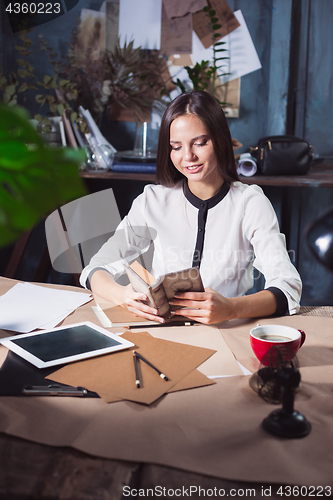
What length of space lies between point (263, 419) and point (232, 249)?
839mm

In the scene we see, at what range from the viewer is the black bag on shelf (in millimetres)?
2062

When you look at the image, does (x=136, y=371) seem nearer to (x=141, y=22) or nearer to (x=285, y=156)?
(x=285, y=156)

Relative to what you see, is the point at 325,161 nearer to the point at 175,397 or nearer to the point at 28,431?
the point at 175,397

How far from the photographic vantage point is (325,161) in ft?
7.95

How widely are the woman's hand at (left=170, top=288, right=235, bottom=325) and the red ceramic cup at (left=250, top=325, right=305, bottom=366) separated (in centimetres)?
16

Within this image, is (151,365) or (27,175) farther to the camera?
(151,365)

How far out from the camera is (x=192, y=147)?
52.8 inches

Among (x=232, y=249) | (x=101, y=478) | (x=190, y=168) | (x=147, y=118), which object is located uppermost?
(x=147, y=118)

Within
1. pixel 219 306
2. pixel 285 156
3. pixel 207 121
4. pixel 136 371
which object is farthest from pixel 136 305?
pixel 285 156

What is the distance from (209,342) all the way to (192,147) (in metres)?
0.67

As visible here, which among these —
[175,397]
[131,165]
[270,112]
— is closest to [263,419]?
[175,397]

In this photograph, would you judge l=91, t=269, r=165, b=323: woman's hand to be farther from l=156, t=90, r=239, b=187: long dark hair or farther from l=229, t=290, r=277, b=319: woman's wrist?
l=156, t=90, r=239, b=187: long dark hair

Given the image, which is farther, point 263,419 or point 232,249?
point 232,249

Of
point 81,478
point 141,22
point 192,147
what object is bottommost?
point 81,478
